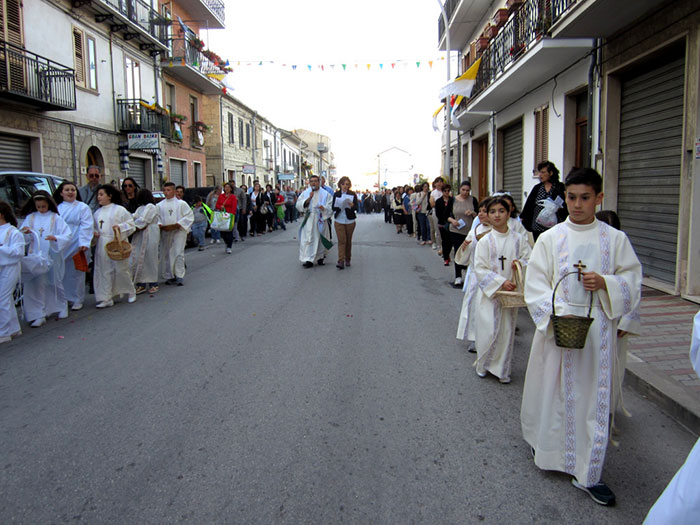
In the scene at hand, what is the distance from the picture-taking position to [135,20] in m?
20.9

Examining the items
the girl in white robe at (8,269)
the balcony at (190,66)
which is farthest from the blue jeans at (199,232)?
the balcony at (190,66)

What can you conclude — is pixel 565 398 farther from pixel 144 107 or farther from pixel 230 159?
pixel 230 159

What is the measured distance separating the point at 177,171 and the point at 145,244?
19.4 metres

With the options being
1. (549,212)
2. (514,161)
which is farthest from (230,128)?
(549,212)

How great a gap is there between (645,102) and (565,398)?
7.61 meters

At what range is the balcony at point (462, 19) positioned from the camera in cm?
1855

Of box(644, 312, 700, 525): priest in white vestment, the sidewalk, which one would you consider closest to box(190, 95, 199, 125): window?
the sidewalk

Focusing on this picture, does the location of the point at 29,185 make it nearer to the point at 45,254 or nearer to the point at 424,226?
the point at 45,254

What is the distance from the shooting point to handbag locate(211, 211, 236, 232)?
14.2 m

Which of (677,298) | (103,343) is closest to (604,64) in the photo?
(677,298)

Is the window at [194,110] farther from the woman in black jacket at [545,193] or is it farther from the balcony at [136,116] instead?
the woman in black jacket at [545,193]

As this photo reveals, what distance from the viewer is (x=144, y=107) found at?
21.3 meters

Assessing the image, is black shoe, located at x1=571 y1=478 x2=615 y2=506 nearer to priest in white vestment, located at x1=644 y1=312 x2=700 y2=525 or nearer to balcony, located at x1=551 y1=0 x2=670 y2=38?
priest in white vestment, located at x1=644 y1=312 x2=700 y2=525

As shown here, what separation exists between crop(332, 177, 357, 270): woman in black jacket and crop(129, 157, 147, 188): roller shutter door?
13258 mm
